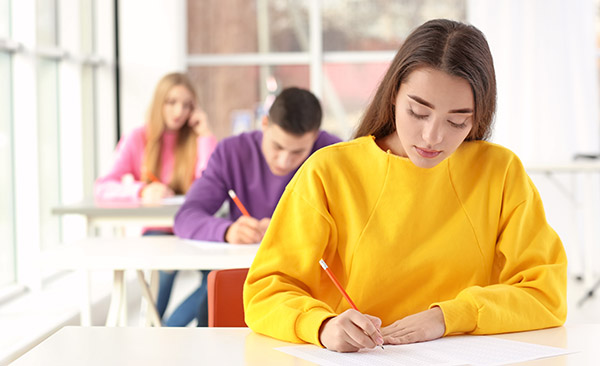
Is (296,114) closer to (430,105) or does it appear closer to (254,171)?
(254,171)

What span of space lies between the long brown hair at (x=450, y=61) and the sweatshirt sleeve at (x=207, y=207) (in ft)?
3.53

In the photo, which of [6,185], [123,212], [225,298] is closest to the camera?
[225,298]

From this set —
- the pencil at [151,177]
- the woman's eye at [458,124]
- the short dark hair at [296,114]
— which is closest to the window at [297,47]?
the pencil at [151,177]

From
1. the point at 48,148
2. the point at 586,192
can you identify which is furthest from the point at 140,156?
the point at 586,192

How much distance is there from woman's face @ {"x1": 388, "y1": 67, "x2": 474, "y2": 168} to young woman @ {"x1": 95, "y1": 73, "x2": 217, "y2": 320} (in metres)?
2.61

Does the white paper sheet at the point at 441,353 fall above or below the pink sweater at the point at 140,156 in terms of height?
below

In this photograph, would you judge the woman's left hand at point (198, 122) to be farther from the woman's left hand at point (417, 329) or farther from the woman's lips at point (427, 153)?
the woman's left hand at point (417, 329)

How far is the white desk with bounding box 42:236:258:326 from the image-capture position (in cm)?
212

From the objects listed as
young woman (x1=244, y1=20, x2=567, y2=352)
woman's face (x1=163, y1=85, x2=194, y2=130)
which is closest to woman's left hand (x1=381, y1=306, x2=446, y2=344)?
young woman (x1=244, y1=20, x2=567, y2=352)

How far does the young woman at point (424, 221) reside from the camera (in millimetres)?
1286

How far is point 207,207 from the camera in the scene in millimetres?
2570

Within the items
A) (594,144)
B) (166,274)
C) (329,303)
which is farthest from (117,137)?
(329,303)

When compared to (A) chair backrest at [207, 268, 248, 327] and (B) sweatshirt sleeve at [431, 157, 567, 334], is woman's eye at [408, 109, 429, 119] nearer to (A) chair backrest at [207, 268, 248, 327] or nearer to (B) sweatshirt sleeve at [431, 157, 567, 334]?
(B) sweatshirt sleeve at [431, 157, 567, 334]

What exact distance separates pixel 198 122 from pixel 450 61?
9.30 ft
